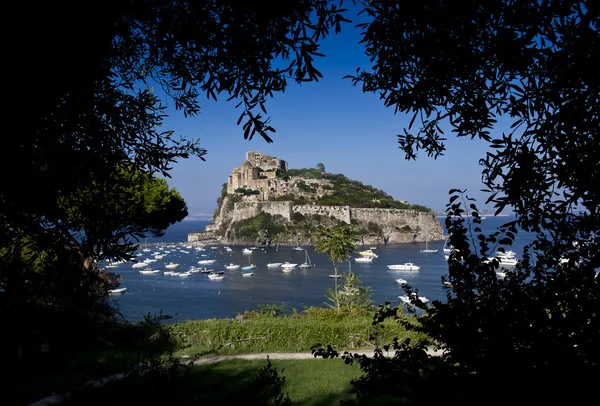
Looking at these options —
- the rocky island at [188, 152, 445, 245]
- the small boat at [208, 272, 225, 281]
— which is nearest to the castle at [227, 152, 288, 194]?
the rocky island at [188, 152, 445, 245]

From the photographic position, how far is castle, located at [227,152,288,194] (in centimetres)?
11606

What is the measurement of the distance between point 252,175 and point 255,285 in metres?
69.7

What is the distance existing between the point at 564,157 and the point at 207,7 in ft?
8.36

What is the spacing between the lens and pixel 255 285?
173 ft

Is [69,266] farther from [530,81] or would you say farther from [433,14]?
[530,81]

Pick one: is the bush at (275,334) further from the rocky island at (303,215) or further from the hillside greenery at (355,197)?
the hillside greenery at (355,197)

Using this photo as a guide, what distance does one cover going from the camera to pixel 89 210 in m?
3.95

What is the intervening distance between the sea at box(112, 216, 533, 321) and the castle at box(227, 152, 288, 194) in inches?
1444

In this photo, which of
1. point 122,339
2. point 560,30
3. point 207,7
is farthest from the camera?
point 122,339

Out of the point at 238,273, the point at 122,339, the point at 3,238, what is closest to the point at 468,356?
the point at 3,238

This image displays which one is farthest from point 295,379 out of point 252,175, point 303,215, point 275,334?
point 252,175

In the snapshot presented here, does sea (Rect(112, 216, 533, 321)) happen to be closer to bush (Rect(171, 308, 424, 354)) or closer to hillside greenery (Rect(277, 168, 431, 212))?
bush (Rect(171, 308, 424, 354))

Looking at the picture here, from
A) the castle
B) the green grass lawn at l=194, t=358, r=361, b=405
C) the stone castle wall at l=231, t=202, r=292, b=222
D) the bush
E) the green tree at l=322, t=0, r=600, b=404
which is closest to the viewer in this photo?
the green tree at l=322, t=0, r=600, b=404

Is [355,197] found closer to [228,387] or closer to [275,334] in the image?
[275,334]
